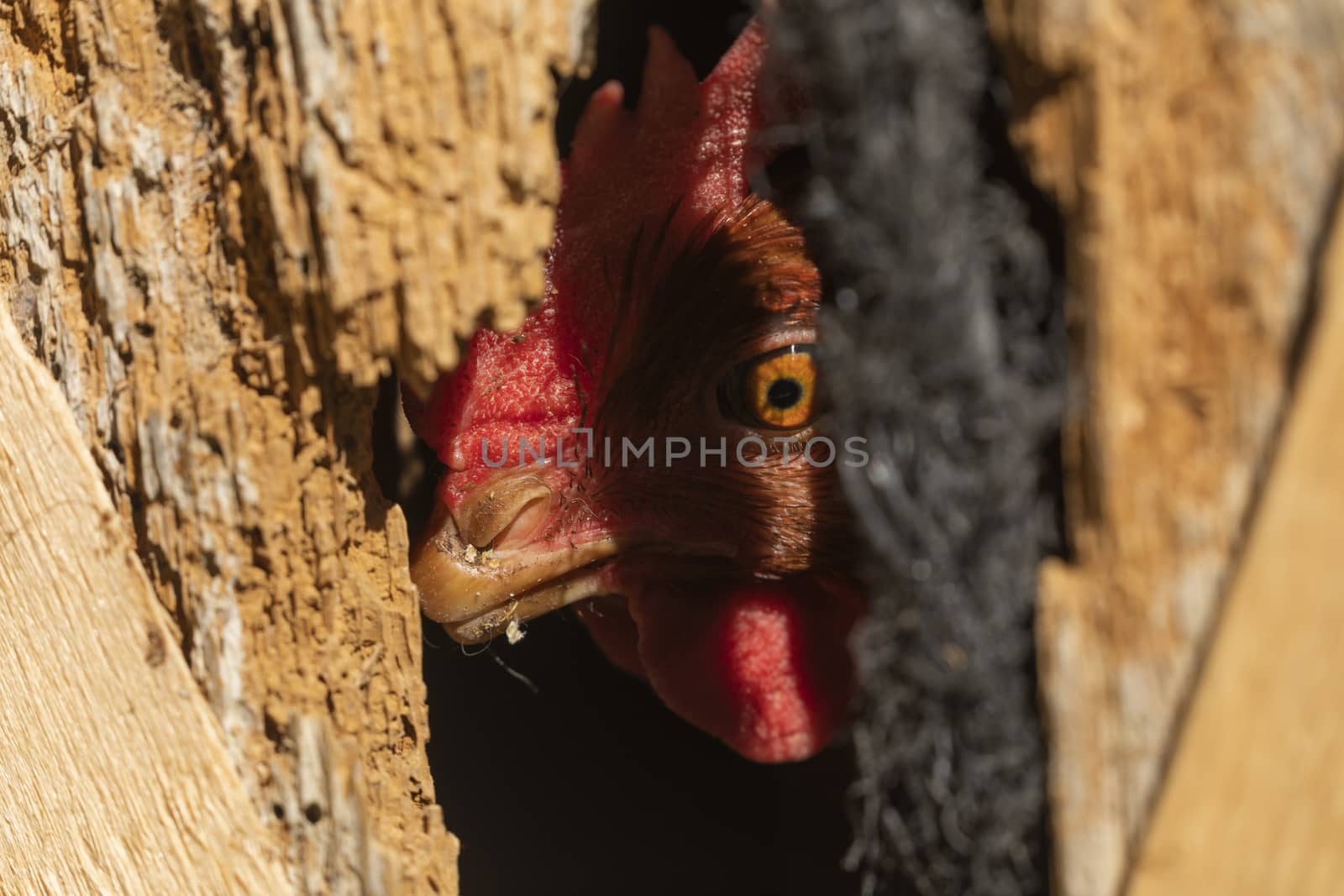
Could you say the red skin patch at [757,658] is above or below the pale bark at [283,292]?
below

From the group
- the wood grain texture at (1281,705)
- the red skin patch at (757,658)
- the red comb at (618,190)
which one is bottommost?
the red skin patch at (757,658)

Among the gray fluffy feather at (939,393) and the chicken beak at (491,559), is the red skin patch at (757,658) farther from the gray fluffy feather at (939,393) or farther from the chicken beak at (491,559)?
the gray fluffy feather at (939,393)

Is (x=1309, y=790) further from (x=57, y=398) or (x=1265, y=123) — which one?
(x=57, y=398)

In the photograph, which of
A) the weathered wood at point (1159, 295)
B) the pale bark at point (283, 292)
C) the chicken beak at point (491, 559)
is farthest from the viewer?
the chicken beak at point (491, 559)

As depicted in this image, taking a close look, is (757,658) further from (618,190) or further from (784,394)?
(618,190)

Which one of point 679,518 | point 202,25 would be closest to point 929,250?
point 202,25

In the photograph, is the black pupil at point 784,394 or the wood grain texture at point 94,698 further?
the black pupil at point 784,394

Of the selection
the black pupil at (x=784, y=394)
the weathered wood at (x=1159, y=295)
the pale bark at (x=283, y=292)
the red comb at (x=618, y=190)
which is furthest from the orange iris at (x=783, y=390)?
the weathered wood at (x=1159, y=295)
